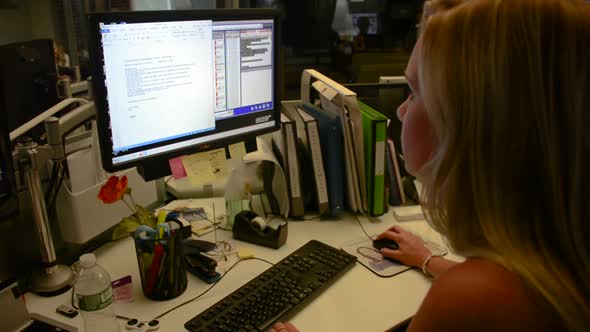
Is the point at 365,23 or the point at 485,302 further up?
the point at 365,23

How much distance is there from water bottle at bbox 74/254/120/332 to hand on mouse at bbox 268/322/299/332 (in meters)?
0.30

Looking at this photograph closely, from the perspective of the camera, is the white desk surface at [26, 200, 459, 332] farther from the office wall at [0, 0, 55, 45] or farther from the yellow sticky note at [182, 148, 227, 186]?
the office wall at [0, 0, 55, 45]

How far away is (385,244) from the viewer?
4.29 feet

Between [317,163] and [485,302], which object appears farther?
[317,163]

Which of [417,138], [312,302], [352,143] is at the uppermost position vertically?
[417,138]

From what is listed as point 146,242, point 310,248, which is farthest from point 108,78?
point 310,248

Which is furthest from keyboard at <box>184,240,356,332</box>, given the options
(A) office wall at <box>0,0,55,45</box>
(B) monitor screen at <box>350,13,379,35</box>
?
(A) office wall at <box>0,0,55,45</box>

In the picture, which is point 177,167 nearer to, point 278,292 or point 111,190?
point 111,190

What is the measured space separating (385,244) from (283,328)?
438 millimetres

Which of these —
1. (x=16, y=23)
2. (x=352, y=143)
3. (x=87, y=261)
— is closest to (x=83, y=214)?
(x=87, y=261)

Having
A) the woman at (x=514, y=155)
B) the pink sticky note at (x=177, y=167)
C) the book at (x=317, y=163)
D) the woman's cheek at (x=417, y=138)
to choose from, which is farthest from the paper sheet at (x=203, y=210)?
the woman at (x=514, y=155)

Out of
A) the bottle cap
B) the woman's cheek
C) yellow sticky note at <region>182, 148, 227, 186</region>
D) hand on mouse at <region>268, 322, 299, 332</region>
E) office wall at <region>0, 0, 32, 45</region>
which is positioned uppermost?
office wall at <region>0, 0, 32, 45</region>

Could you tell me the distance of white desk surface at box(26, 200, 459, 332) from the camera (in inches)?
40.2

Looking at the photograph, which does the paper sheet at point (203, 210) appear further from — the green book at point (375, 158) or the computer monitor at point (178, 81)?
the green book at point (375, 158)
